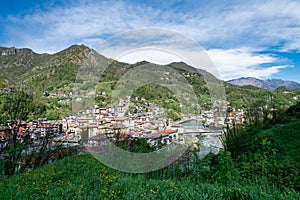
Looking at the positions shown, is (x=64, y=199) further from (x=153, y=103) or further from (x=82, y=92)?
(x=82, y=92)

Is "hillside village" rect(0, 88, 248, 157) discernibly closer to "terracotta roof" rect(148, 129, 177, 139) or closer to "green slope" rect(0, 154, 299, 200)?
"terracotta roof" rect(148, 129, 177, 139)

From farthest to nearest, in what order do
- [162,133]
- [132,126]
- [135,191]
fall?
1. [132,126]
2. [162,133]
3. [135,191]

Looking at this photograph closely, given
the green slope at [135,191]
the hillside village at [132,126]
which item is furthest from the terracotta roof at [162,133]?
Result: the green slope at [135,191]

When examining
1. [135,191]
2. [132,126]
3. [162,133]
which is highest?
[132,126]

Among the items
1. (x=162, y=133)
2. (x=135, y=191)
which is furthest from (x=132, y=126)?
(x=135, y=191)

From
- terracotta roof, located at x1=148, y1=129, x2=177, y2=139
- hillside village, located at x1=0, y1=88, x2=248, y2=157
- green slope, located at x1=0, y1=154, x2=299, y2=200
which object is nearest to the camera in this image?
green slope, located at x1=0, y1=154, x2=299, y2=200

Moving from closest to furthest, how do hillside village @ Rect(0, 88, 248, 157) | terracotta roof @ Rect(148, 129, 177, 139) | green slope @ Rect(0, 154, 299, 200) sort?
green slope @ Rect(0, 154, 299, 200)
hillside village @ Rect(0, 88, 248, 157)
terracotta roof @ Rect(148, 129, 177, 139)

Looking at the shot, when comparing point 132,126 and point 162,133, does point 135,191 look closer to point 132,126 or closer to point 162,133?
point 162,133

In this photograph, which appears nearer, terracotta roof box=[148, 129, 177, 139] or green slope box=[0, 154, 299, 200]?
green slope box=[0, 154, 299, 200]

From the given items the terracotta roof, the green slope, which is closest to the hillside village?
the terracotta roof

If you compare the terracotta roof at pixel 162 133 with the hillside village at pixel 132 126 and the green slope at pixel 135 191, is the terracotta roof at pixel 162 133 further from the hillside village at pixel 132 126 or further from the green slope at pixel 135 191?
Result: the green slope at pixel 135 191

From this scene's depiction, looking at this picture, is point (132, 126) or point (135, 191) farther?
point (132, 126)

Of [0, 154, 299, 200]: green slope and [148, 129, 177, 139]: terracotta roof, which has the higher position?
[148, 129, 177, 139]: terracotta roof

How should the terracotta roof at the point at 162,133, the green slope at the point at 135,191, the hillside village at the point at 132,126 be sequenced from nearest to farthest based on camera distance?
the green slope at the point at 135,191, the hillside village at the point at 132,126, the terracotta roof at the point at 162,133
